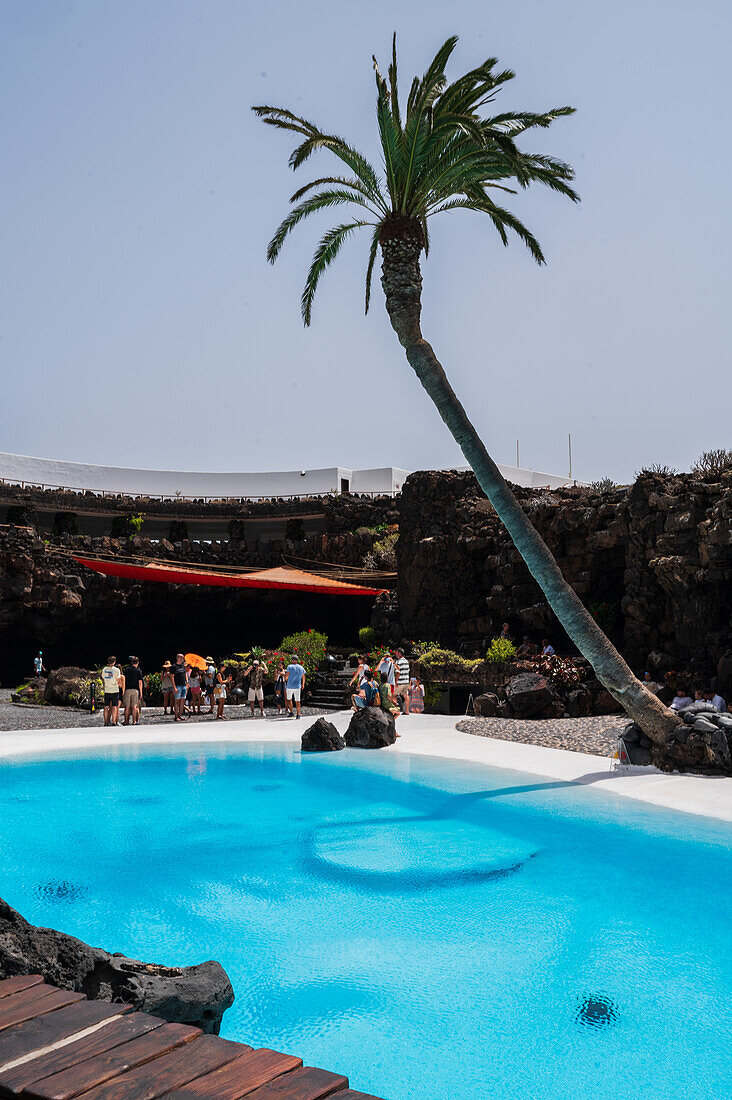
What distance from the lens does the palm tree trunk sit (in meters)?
10.7

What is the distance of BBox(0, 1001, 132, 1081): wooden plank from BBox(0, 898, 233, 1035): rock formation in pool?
92 centimetres

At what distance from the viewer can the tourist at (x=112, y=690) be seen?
49.8 ft

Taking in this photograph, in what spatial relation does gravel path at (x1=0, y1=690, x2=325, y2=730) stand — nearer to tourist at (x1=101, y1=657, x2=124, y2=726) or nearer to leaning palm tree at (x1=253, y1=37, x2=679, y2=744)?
tourist at (x1=101, y1=657, x2=124, y2=726)

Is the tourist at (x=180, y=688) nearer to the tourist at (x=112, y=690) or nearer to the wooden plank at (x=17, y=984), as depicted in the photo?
the tourist at (x=112, y=690)

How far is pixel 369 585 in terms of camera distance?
89.5ft

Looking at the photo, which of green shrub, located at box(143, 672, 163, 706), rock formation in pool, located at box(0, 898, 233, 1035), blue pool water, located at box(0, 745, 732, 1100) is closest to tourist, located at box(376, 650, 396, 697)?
blue pool water, located at box(0, 745, 732, 1100)

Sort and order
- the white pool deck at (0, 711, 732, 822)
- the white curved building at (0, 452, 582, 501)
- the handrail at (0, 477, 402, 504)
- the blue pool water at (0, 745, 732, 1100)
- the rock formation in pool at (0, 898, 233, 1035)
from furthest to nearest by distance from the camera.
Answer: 1. the white curved building at (0, 452, 582, 501)
2. the handrail at (0, 477, 402, 504)
3. the white pool deck at (0, 711, 732, 822)
4. the blue pool water at (0, 745, 732, 1100)
5. the rock formation in pool at (0, 898, 233, 1035)

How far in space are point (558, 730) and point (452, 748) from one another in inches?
87.6

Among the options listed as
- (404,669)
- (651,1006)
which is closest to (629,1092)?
(651,1006)

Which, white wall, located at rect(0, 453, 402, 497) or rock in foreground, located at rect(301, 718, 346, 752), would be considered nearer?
rock in foreground, located at rect(301, 718, 346, 752)

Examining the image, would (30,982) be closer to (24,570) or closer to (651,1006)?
(651,1006)

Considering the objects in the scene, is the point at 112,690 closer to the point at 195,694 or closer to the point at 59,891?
the point at 195,694

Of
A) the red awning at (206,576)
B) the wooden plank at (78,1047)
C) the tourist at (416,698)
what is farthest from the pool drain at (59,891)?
the red awning at (206,576)

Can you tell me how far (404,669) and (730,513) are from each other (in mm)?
7513
